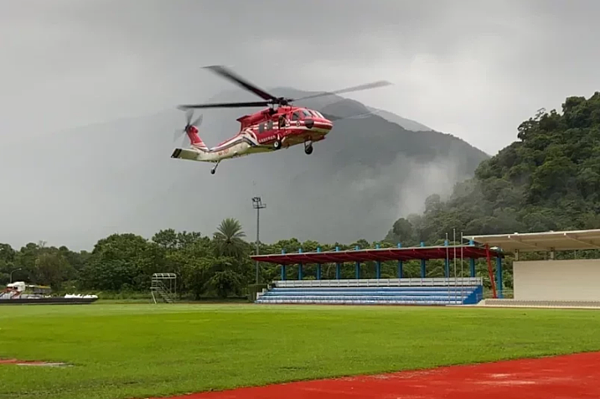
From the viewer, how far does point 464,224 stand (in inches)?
4392

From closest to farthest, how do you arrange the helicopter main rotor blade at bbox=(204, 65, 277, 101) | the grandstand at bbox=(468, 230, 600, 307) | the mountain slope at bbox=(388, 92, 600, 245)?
1. the helicopter main rotor blade at bbox=(204, 65, 277, 101)
2. the grandstand at bbox=(468, 230, 600, 307)
3. the mountain slope at bbox=(388, 92, 600, 245)

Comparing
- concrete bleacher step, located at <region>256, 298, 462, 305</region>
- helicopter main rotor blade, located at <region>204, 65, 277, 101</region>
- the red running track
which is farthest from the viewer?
concrete bleacher step, located at <region>256, 298, 462, 305</region>

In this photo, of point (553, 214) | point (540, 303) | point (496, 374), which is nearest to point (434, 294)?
point (540, 303)

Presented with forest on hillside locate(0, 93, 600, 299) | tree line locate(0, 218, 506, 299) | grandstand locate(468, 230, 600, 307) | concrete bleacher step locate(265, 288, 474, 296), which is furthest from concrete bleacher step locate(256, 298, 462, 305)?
forest on hillside locate(0, 93, 600, 299)

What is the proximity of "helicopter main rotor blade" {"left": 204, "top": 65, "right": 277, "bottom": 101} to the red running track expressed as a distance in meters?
11.1

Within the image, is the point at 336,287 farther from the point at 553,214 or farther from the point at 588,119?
the point at 588,119

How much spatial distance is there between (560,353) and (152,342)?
10875 mm

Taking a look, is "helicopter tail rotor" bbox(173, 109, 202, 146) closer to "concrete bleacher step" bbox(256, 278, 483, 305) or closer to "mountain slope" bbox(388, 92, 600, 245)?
"concrete bleacher step" bbox(256, 278, 483, 305)

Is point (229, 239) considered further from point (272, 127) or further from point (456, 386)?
point (456, 386)

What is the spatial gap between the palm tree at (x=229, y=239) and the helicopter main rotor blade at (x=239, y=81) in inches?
2985

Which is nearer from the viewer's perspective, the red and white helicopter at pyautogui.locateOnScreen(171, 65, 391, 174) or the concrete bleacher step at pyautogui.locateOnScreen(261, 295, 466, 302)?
the red and white helicopter at pyautogui.locateOnScreen(171, 65, 391, 174)

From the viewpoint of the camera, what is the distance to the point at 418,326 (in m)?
26.4

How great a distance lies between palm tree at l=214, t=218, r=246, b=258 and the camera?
98875 millimetres

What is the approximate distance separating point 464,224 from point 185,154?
302 feet
